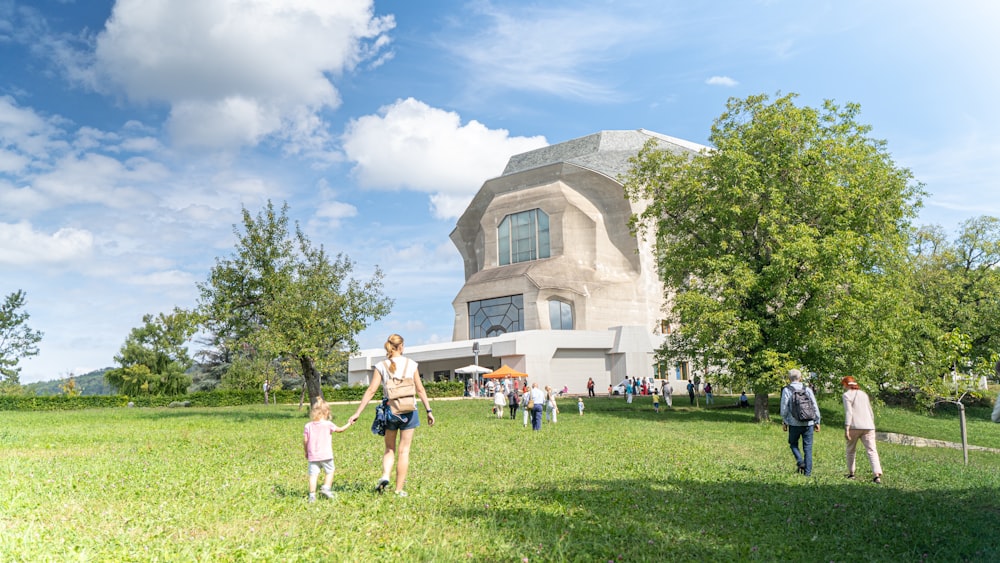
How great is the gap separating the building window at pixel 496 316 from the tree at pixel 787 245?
34095 mm

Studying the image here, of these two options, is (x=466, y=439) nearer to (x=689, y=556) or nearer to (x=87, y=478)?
(x=87, y=478)

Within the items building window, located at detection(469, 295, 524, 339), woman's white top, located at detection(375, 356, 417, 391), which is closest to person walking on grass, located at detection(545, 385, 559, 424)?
woman's white top, located at detection(375, 356, 417, 391)

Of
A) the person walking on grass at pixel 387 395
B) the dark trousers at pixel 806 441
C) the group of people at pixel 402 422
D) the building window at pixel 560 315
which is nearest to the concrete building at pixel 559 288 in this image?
the building window at pixel 560 315

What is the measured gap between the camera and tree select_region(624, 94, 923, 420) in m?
28.4

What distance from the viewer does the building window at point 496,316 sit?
67375 millimetres

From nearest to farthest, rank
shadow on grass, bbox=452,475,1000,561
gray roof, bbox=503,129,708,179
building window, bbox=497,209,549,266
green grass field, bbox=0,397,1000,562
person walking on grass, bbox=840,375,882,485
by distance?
green grass field, bbox=0,397,1000,562, shadow on grass, bbox=452,475,1000,561, person walking on grass, bbox=840,375,882,485, building window, bbox=497,209,549,266, gray roof, bbox=503,129,708,179

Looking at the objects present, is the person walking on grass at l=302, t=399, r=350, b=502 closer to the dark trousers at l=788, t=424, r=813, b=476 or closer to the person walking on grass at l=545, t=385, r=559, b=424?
the dark trousers at l=788, t=424, r=813, b=476

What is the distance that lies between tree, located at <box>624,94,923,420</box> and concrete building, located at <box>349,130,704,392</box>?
28681mm

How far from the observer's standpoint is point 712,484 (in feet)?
37.1

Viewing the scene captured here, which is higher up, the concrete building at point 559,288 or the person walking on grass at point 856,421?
the concrete building at point 559,288

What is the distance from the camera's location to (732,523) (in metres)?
8.23

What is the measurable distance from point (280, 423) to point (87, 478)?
16287 millimetres

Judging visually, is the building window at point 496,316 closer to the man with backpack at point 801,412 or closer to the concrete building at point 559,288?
the concrete building at point 559,288

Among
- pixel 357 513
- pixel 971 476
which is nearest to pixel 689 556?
pixel 357 513
